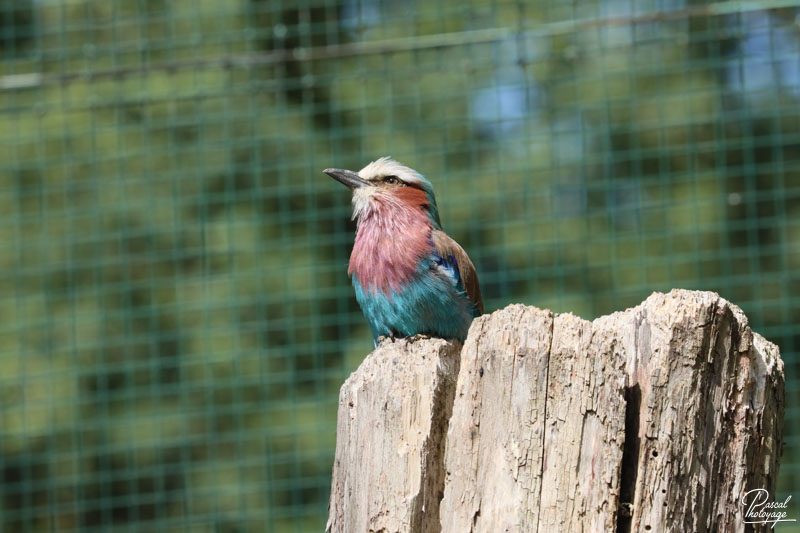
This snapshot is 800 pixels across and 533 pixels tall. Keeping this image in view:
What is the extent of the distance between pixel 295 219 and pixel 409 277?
7.60ft

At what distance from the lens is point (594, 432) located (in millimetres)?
2109

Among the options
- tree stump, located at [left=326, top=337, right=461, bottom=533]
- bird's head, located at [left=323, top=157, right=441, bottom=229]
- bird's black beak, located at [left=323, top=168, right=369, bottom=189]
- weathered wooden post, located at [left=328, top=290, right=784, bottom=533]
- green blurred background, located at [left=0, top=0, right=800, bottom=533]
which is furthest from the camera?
green blurred background, located at [left=0, top=0, right=800, bottom=533]

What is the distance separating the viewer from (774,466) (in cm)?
220

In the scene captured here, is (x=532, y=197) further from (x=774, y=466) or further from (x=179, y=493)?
(x=774, y=466)

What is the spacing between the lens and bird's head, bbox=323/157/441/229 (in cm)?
419

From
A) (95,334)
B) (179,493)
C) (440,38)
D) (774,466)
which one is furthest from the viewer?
(95,334)

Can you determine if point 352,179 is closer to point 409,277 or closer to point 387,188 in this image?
point 387,188

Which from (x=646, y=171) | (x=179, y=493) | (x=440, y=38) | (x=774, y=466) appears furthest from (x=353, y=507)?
(x=646, y=171)

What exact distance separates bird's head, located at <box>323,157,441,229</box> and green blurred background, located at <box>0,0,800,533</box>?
144cm

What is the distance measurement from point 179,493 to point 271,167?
1746mm
